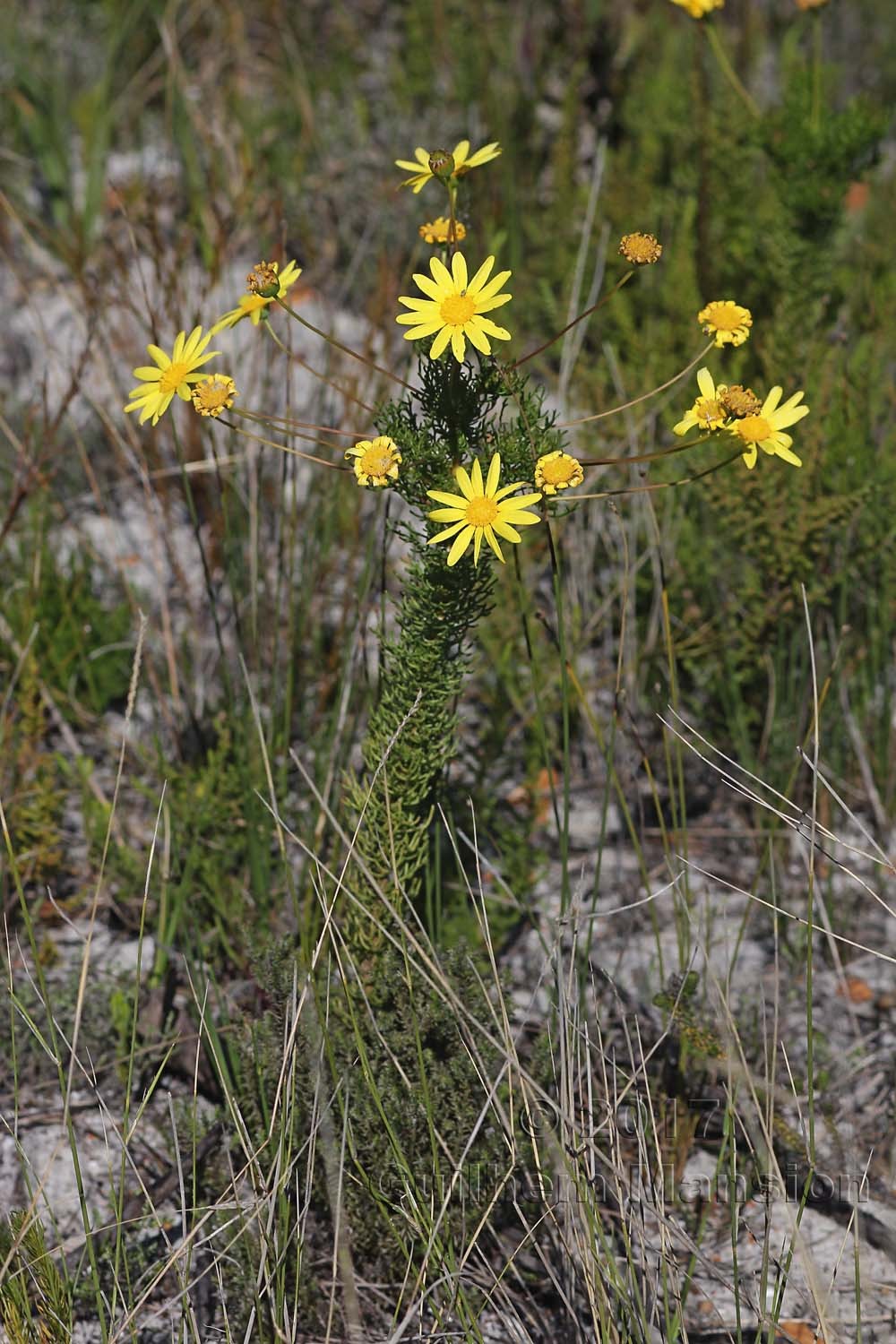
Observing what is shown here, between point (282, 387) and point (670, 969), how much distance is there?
1598 millimetres

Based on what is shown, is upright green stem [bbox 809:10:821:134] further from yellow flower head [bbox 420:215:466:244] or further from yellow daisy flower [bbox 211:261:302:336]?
yellow daisy flower [bbox 211:261:302:336]

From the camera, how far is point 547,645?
7.68 feet

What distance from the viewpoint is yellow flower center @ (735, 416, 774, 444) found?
1.26 m

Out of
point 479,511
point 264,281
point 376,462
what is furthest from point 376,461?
point 264,281

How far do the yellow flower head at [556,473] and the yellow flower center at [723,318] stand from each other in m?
0.26

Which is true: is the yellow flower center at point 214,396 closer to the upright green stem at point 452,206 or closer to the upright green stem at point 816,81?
the upright green stem at point 452,206

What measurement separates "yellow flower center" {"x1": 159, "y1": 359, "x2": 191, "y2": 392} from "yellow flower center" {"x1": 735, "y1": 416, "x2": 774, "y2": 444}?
0.63 meters

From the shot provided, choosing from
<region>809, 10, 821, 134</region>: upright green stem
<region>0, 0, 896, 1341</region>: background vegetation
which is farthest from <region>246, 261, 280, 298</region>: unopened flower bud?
<region>809, 10, 821, 134</region>: upright green stem

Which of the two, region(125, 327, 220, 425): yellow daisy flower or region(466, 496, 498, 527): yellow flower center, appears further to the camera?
region(125, 327, 220, 425): yellow daisy flower

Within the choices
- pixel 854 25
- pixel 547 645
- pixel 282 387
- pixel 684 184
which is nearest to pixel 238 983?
pixel 547 645

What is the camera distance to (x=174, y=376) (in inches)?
54.2

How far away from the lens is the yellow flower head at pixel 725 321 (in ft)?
4.35

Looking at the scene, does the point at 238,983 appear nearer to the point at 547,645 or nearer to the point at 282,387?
the point at 547,645

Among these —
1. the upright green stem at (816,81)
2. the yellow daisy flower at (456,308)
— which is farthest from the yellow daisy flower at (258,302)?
the upright green stem at (816,81)
